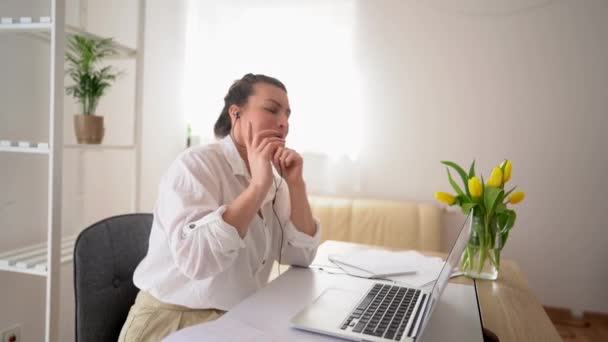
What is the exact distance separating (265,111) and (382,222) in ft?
4.83

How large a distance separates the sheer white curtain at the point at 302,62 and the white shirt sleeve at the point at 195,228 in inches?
67.3

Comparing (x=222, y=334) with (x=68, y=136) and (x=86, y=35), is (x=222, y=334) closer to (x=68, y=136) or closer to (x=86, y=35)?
(x=86, y=35)

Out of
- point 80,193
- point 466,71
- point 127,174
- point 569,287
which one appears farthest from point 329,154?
point 569,287

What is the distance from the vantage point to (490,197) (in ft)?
3.94

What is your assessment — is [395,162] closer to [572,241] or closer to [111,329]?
[572,241]

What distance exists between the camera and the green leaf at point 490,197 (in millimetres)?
1185

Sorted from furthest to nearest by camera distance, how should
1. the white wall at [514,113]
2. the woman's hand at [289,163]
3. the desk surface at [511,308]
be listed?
the white wall at [514,113] → the woman's hand at [289,163] → the desk surface at [511,308]

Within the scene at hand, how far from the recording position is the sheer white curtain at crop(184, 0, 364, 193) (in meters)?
2.70

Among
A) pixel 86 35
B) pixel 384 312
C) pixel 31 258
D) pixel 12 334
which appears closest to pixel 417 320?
pixel 384 312

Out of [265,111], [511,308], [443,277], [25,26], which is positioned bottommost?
[511,308]

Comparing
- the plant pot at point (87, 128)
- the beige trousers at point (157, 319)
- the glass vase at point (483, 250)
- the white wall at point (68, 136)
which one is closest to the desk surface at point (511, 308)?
the glass vase at point (483, 250)

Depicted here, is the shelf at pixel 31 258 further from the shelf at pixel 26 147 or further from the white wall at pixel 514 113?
the white wall at pixel 514 113

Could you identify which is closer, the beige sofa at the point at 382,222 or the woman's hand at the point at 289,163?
the woman's hand at the point at 289,163

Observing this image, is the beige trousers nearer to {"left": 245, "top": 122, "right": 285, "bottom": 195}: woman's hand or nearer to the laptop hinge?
{"left": 245, "top": 122, "right": 285, "bottom": 195}: woman's hand
